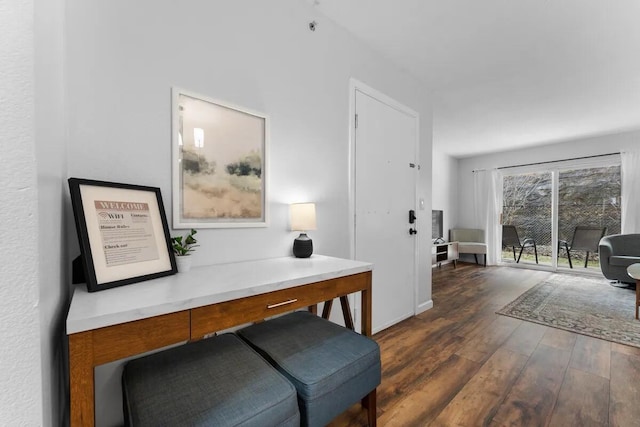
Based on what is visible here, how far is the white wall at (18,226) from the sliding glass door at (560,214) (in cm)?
676

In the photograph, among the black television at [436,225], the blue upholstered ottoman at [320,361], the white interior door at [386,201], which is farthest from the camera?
the black television at [436,225]

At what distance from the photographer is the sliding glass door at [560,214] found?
15.2 feet

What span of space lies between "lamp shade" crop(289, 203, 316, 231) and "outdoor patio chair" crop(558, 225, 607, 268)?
570 centimetres

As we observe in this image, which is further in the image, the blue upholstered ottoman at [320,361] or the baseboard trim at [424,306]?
the baseboard trim at [424,306]

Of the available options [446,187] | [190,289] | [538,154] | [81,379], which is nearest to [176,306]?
[190,289]

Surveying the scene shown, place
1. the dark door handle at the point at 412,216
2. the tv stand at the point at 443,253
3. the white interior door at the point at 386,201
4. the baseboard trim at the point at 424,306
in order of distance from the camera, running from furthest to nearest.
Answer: the tv stand at the point at 443,253 < the baseboard trim at the point at 424,306 < the dark door handle at the point at 412,216 < the white interior door at the point at 386,201

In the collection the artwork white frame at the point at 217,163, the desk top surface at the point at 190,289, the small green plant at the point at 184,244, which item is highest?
the artwork white frame at the point at 217,163

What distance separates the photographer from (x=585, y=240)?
189 inches

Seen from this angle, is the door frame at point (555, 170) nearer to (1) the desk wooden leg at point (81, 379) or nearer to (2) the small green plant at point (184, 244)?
(2) the small green plant at point (184, 244)

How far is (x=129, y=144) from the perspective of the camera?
122 centimetres

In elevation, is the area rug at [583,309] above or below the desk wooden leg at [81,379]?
below

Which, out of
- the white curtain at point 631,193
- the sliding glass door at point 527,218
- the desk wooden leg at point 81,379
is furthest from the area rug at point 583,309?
the desk wooden leg at point 81,379

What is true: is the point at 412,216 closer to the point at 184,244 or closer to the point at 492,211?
the point at 184,244

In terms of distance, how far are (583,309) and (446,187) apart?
348 cm
